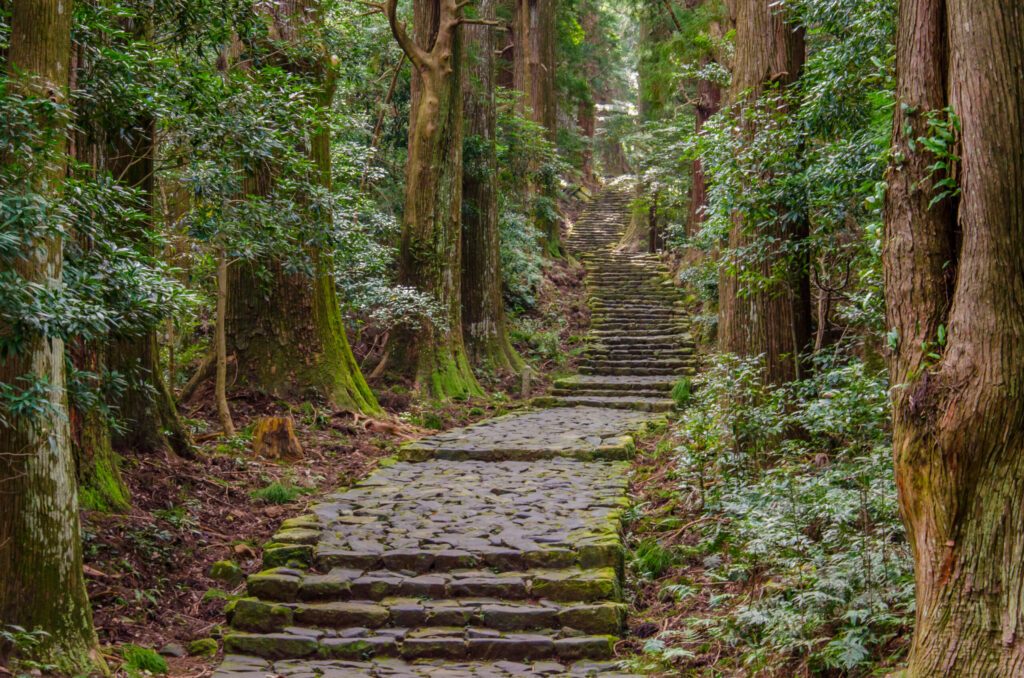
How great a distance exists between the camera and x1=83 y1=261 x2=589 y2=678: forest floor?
590 centimetres

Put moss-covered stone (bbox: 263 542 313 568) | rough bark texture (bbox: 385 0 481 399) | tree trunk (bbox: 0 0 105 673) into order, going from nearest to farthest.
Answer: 1. tree trunk (bbox: 0 0 105 673)
2. moss-covered stone (bbox: 263 542 313 568)
3. rough bark texture (bbox: 385 0 481 399)

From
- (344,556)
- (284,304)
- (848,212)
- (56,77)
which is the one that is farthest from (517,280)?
(56,77)

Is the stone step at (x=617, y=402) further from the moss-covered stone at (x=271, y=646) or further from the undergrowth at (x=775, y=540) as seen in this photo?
the moss-covered stone at (x=271, y=646)

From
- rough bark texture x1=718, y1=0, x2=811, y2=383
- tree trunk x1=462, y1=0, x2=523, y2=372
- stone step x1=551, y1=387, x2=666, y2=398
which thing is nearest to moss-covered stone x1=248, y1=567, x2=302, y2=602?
rough bark texture x1=718, y1=0, x2=811, y2=383

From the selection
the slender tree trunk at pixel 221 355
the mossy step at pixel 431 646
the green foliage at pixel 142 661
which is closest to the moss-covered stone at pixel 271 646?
the mossy step at pixel 431 646

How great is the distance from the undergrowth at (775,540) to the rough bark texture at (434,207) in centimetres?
611

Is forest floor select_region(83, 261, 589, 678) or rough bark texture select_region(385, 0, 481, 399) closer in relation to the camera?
forest floor select_region(83, 261, 589, 678)

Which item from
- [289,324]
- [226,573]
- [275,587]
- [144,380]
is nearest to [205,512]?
[226,573]

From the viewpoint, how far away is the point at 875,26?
6922 mm

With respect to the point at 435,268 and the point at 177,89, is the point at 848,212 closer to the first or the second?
the point at 177,89

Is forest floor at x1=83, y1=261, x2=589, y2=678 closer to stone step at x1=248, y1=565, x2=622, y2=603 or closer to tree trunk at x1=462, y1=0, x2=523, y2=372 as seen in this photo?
stone step at x1=248, y1=565, x2=622, y2=603

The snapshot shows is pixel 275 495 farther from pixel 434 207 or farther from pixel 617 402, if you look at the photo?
pixel 617 402

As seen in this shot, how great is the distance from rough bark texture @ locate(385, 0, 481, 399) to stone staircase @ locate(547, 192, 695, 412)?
8.64ft

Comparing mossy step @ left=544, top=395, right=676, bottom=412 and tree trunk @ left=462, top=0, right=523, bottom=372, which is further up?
tree trunk @ left=462, top=0, right=523, bottom=372
